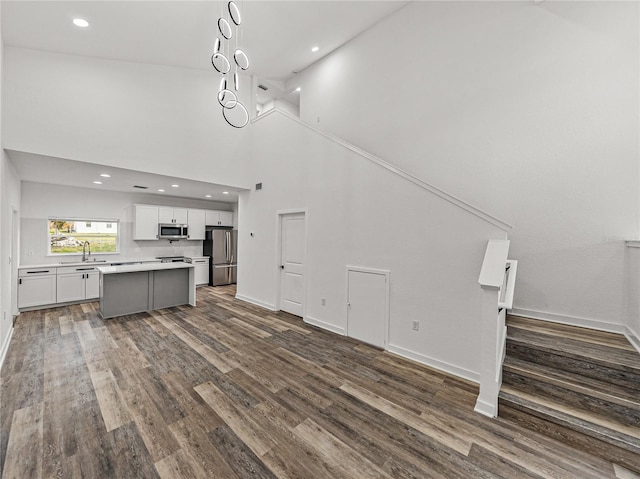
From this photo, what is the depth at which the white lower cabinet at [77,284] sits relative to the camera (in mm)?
5395

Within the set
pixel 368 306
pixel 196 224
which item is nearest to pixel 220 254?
pixel 196 224

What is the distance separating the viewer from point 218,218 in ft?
27.0

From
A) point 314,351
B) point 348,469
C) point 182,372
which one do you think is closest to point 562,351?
point 348,469

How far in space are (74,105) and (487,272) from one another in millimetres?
5916

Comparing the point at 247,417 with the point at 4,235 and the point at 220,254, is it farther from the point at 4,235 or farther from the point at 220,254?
the point at 220,254

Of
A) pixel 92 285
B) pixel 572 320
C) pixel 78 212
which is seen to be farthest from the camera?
pixel 78 212

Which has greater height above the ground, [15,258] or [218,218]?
[218,218]

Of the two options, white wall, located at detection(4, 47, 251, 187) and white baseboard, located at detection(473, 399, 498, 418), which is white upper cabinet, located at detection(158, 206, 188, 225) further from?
white baseboard, located at detection(473, 399, 498, 418)

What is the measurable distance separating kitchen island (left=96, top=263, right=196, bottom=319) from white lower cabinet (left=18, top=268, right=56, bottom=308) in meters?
1.04

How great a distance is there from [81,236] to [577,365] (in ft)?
29.4

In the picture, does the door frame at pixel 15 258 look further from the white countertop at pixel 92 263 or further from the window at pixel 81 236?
the window at pixel 81 236

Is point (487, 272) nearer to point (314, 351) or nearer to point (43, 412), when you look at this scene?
point (314, 351)

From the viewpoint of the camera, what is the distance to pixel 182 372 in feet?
9.79

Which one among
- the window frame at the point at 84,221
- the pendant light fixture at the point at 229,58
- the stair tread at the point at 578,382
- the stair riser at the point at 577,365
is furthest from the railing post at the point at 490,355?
the window frame at the point at 84,221
